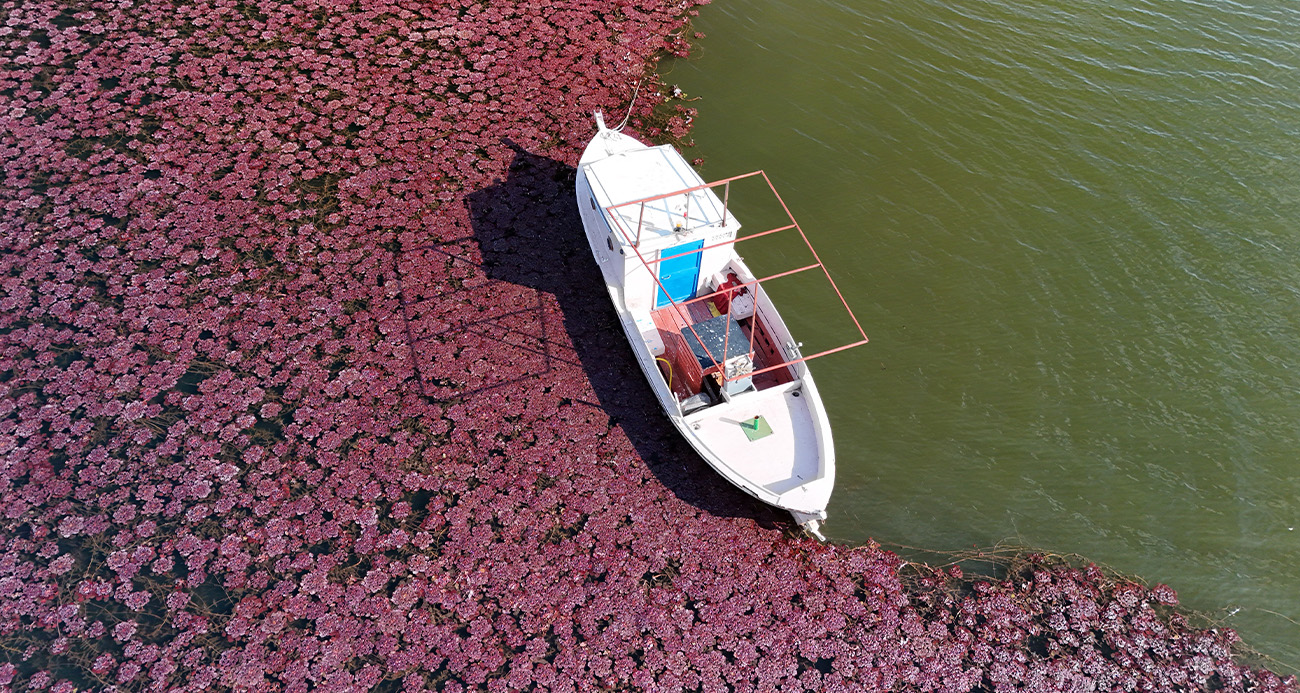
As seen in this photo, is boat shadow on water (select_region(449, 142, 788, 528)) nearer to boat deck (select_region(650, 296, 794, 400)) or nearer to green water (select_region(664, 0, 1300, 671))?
boat deck (select_region(650, 296, 794, 400))

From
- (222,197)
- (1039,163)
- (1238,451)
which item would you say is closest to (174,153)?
(222,197)

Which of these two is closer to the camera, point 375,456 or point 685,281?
point 375,456

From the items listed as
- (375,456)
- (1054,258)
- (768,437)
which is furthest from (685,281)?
(1054,258)

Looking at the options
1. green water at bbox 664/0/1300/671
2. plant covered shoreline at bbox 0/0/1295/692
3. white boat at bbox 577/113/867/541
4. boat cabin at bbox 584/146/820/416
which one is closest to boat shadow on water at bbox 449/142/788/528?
plant covered shoreline at bbox 0/0/1295/692

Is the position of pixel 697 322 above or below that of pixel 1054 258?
below

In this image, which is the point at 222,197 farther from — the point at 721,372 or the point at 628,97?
the point at 721,372

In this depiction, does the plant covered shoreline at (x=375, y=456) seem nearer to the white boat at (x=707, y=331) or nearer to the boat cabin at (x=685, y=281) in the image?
the white boat at (x=707, y=331)

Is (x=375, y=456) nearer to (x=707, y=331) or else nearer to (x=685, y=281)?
(x=707, y=331)
